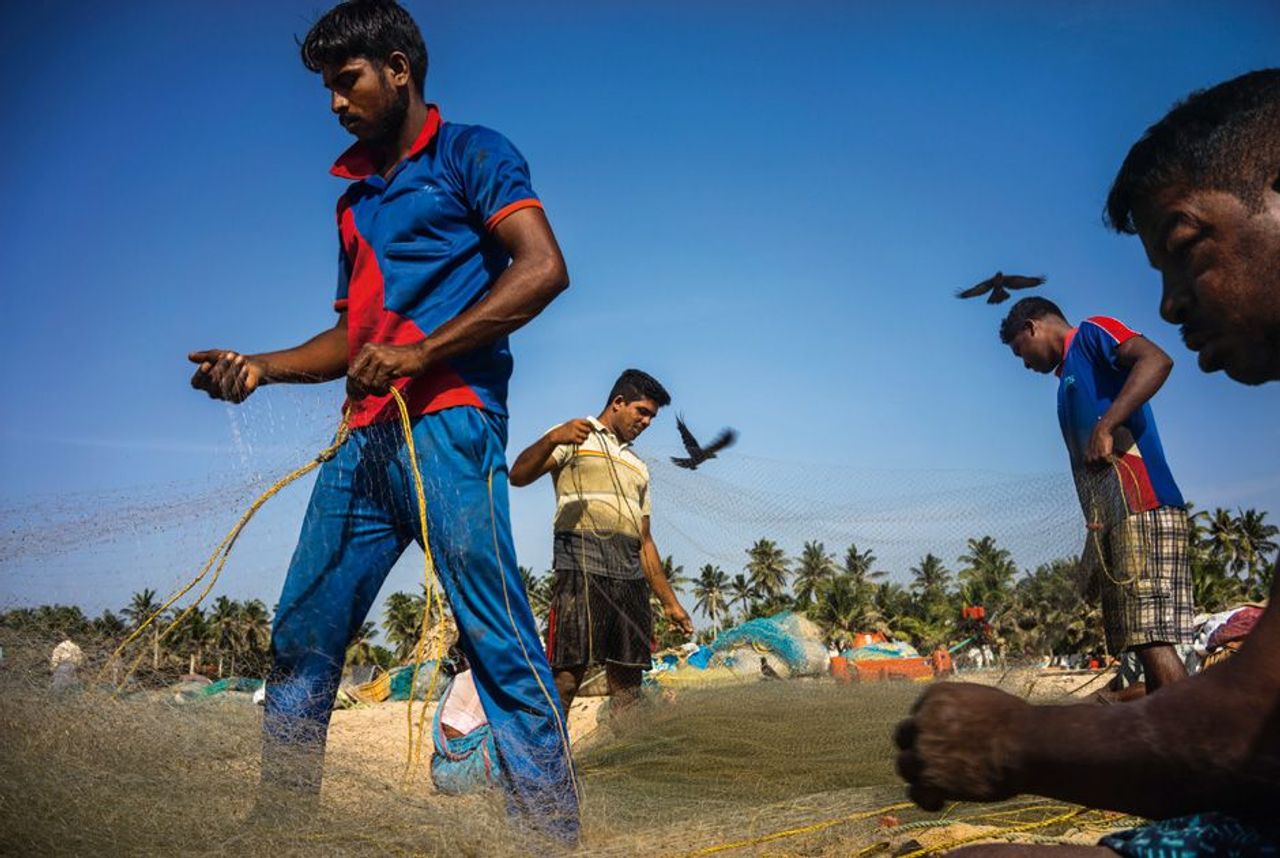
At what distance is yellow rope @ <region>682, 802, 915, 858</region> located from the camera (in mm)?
2699

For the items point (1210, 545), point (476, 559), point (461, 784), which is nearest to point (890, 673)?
point (461, 784)

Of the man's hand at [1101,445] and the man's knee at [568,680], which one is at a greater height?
A: the man's hand at [1101,445]

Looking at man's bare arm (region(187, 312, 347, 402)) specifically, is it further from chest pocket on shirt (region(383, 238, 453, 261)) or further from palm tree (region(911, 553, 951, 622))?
palm tree (region(911, 553, 951, 622))

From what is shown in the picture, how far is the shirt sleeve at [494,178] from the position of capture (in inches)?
121

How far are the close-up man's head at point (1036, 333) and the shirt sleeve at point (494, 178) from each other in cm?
334

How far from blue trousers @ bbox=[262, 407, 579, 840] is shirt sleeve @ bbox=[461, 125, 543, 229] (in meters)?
0.60

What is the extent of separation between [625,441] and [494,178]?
3.35m

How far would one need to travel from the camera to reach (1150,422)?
4.96m

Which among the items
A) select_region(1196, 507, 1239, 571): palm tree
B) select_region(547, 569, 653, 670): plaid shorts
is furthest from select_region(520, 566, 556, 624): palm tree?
select_region(1196, 507, 1239, 571): palm tree

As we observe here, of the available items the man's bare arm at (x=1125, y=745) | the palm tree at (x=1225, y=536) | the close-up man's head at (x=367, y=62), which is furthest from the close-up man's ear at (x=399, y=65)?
the palm tree at (x=1225, y=536)

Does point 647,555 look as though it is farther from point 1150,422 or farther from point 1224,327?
point 1224,327

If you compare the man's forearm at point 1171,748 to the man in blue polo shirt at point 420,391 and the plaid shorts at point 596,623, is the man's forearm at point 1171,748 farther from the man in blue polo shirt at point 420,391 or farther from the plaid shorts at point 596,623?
the plaid shorts at point 596,623

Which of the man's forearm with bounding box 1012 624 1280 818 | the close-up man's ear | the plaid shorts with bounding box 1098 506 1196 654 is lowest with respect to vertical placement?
the man's forearm with bounding box 1012 624 1280 818

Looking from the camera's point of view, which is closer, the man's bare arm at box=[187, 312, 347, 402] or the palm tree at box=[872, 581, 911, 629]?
the man's bare arm at box=[187, 312, 347, 402]
